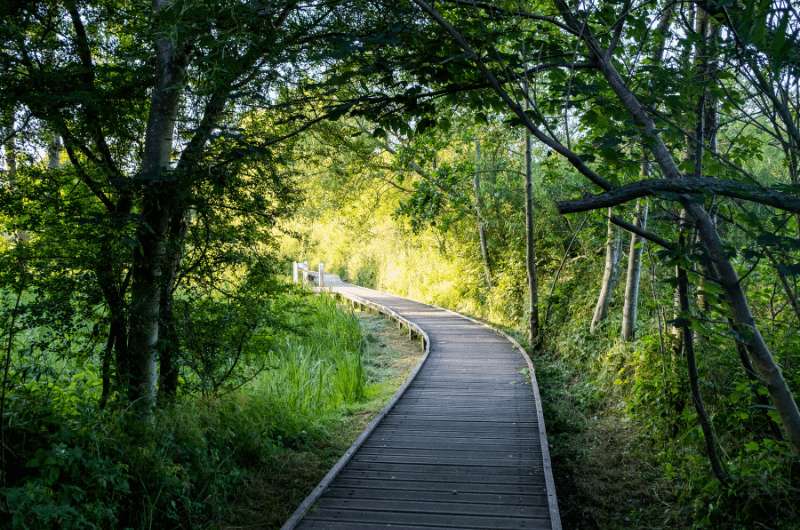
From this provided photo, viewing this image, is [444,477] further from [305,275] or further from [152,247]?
[305,275]

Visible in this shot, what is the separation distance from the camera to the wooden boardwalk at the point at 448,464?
4289 mm

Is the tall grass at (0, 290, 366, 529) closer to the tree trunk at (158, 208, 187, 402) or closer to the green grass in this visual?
the green grass

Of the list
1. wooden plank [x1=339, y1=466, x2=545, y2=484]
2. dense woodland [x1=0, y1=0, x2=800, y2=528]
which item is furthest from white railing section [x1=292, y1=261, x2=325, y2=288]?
wooden plank [x1=339, y1=466, x2=545, y2=484]

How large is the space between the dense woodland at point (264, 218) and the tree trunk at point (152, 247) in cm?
2

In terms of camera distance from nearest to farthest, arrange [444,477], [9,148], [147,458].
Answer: [147,458] → [9,148] → [444,477]

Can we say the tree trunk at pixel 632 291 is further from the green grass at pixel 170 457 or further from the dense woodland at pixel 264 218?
the green grass at pixel 170 457

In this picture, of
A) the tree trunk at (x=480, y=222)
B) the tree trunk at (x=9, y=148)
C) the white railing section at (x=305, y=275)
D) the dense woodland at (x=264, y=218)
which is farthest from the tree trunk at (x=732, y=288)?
the tree trunk at (x=480, y=222)

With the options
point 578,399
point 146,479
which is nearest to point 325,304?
point 578,399

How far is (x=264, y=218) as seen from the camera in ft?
17.1

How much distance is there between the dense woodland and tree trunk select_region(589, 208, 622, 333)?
261cm

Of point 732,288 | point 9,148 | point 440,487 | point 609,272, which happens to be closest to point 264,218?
point 9,148

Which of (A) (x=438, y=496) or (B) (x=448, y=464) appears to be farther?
(B) (x=448, y=464)

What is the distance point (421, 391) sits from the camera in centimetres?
820

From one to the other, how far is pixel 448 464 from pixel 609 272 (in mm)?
5237
